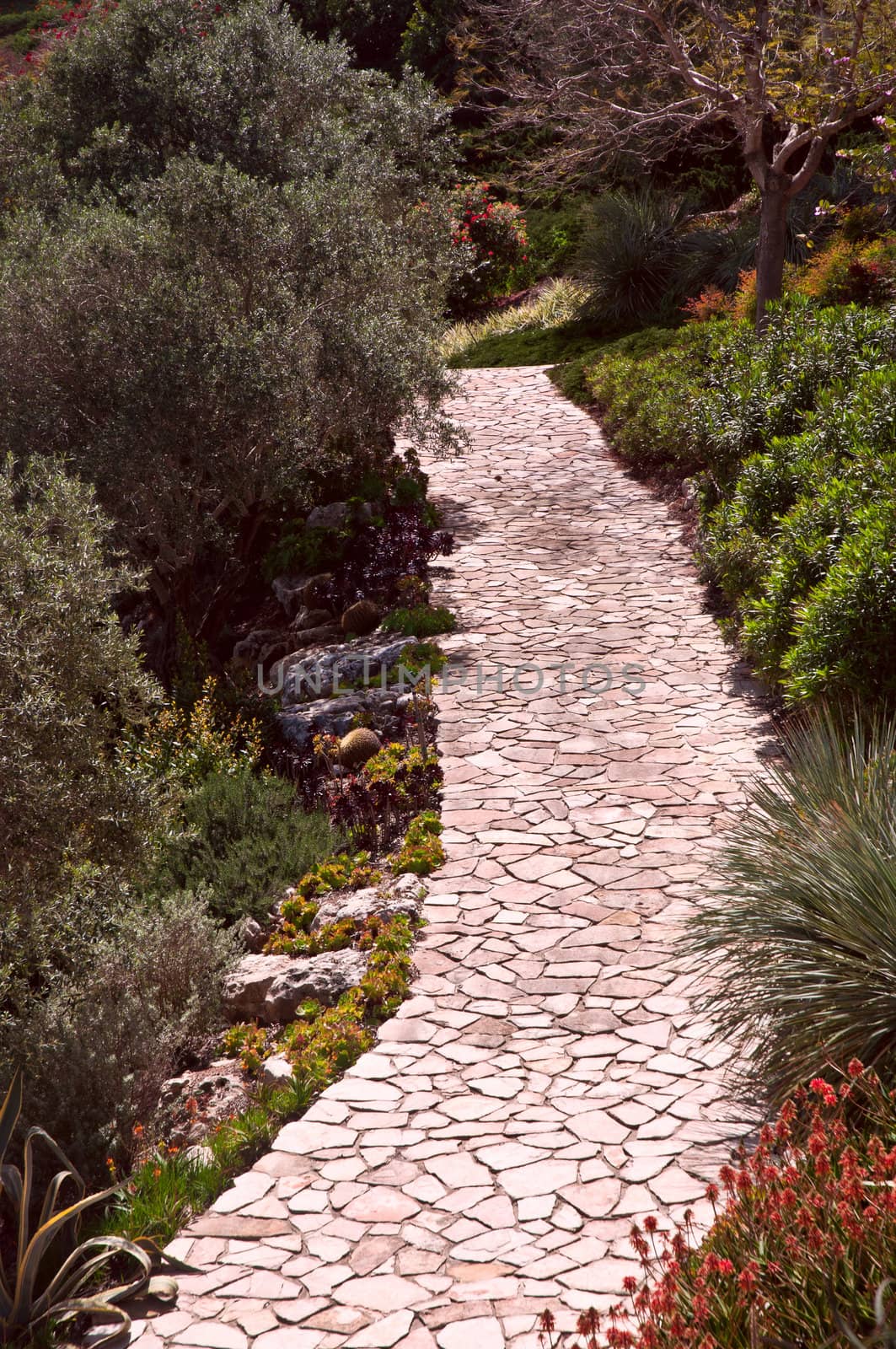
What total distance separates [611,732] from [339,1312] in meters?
5.22

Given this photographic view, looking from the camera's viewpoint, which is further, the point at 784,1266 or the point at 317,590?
the point at 317,590

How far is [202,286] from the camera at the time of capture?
1016cm

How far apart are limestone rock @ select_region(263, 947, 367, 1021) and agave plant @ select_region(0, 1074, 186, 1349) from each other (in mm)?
1652

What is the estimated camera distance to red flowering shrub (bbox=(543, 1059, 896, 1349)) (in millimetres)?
2930

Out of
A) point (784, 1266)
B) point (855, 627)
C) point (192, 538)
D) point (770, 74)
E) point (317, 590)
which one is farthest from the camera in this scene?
point (770, 74)

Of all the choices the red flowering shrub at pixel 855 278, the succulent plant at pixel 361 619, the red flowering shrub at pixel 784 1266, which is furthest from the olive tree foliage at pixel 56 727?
the red flowering shrub at pixel 855 278

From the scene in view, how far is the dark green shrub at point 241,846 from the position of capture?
7.46 meters

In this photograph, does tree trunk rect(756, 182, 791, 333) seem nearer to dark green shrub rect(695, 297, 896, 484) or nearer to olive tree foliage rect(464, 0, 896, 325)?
olive tree foliage rect(464, 0, 896, 325)

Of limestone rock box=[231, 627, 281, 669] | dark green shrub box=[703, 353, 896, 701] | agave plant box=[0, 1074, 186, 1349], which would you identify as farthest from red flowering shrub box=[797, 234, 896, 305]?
agave plant box=[0, 1074, 186, 1349]

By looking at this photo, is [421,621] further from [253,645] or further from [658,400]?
[658,400]

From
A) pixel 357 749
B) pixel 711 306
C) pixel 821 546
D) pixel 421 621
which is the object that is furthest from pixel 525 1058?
pixel 711 306

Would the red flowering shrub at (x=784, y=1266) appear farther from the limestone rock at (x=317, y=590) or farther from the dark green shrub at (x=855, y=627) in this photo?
the limestone rock at (x=317, y=590)

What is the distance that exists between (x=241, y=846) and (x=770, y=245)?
31.5 feet

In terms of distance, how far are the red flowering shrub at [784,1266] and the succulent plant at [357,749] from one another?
587 cm
